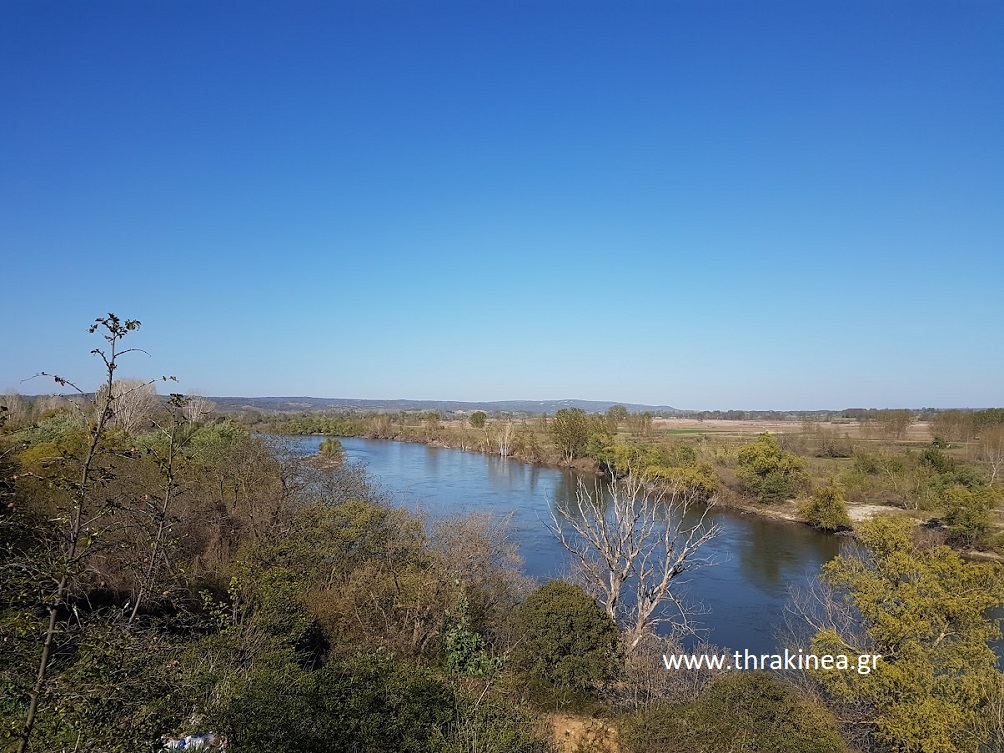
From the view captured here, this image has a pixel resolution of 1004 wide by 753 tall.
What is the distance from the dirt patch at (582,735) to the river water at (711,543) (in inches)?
322

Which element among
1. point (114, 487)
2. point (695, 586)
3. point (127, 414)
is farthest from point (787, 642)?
point (127, 414)

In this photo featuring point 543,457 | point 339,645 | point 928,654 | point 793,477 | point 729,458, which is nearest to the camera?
point 928,654

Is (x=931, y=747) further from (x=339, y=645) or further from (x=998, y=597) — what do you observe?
(x=339, y=645)

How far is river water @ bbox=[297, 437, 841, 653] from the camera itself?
1886cm

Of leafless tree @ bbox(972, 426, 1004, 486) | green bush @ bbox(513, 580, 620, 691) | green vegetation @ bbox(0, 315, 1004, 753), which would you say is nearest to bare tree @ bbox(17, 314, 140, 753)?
green vegetation @ bbox(0, 315, 1004, 753)

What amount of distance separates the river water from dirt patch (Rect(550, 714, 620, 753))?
322 inches

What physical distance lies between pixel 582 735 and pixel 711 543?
68.4 feet

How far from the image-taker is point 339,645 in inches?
486

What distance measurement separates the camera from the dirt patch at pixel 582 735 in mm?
8974

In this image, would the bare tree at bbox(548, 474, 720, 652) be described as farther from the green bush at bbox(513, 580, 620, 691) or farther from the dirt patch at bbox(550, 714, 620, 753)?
the dirt patch at bbox(550, 714, 620, 753)

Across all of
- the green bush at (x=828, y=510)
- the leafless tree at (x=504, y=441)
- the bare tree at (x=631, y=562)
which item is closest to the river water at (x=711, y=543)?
the green bush at (x=828, y=510)

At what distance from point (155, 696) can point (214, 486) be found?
1848 centimetres

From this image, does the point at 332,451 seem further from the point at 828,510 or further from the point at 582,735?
the point at 828,510

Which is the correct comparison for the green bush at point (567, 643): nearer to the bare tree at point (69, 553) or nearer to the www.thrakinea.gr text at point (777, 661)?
the www.thrakinea.gr text at point (777, 661)
